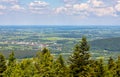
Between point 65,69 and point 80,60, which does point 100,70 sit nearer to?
point 65,69

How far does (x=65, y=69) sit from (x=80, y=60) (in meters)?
4.93

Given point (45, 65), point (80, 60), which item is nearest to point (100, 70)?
point (80, 60)

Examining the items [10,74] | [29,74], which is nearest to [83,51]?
[29,74]

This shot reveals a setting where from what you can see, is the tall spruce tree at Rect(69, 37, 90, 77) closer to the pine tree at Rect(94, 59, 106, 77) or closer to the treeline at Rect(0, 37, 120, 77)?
the treeline at Rect(0, 37, 120, 77)

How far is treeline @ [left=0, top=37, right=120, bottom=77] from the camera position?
1157 inches

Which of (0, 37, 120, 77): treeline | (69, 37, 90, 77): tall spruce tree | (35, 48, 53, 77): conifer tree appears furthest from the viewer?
(35, 48, 53, 77): conifer tree

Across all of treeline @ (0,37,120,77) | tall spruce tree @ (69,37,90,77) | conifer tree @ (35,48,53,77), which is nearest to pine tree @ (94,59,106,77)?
treeline @ (0,37,120,77)

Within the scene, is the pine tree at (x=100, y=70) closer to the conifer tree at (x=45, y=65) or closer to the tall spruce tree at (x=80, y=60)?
the tall spruce tree at (x=80, y=60)

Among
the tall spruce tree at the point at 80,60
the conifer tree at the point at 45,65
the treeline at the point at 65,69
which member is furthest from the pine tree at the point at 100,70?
the conifer tree at the point at 45,65

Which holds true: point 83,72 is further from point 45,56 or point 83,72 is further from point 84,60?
point 45,56

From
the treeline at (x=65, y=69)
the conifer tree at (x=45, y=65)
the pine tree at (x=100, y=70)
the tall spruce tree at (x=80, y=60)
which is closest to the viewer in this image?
the tall spruce tree at (x=80, y=60)

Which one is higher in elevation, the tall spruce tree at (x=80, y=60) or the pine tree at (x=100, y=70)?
the tall spruce tree at (x=80, y=60)

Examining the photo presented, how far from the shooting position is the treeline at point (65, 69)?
29.4 metres

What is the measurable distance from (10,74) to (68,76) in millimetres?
7349
